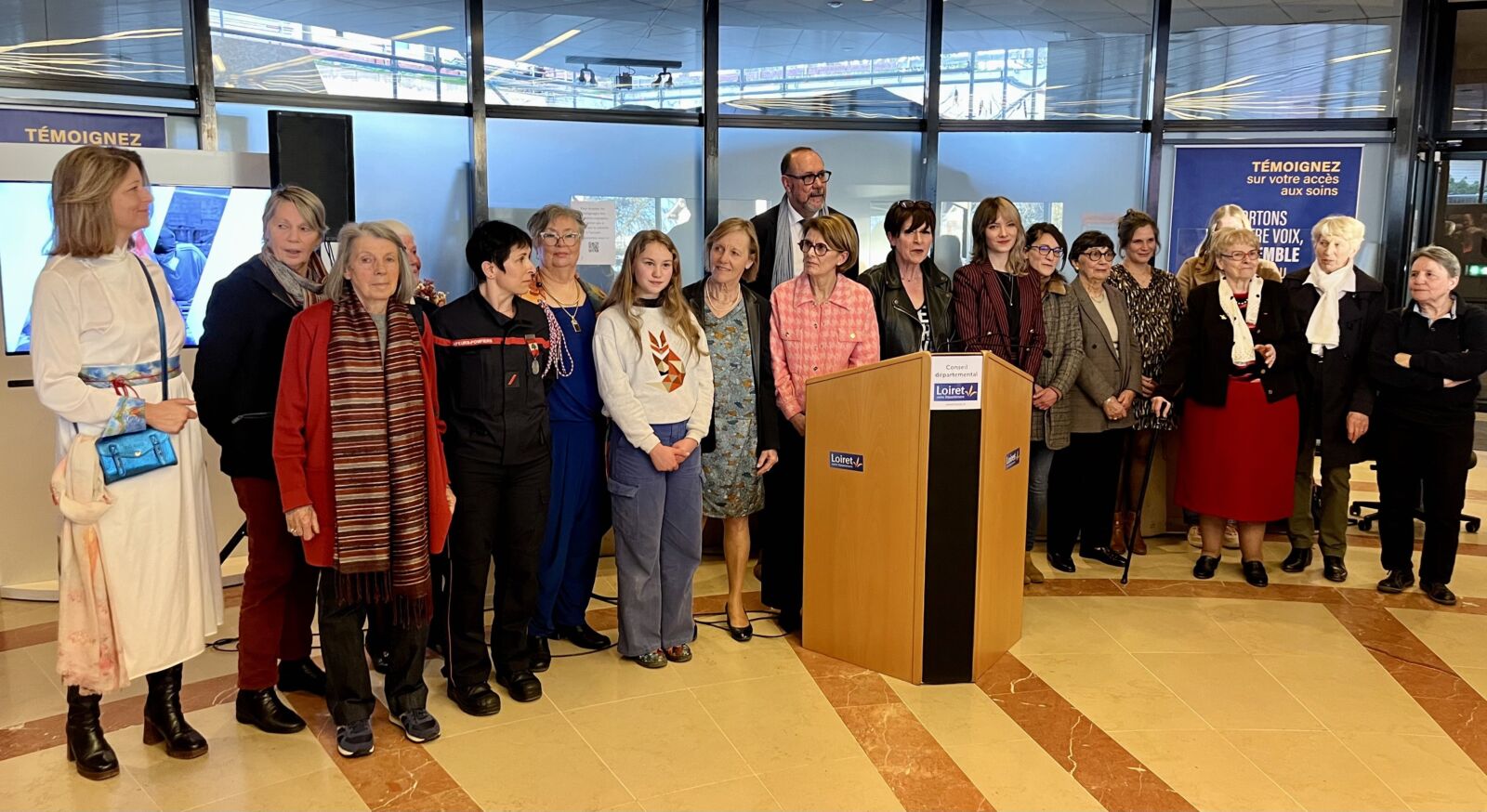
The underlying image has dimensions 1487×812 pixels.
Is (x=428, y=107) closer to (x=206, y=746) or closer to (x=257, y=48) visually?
(x=257, y=48)

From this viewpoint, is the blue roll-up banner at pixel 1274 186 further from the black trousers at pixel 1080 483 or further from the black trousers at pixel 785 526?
the black trousers at pixel 785 526

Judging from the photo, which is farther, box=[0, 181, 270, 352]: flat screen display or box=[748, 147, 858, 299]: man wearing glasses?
box=[748, 147, 858, 299]: man wearing glasses

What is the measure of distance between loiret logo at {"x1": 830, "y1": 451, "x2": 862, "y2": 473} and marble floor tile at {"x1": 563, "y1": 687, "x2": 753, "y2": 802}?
0.90 metres

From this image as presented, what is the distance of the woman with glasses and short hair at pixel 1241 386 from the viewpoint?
185 inches

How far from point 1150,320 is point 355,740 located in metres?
3.77

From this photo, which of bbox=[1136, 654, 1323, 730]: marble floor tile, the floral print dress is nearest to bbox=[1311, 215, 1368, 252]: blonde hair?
bbox=[1136, 654, 1323, 730]: marble floor tile

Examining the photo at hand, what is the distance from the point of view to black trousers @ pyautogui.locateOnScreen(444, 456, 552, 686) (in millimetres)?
3322

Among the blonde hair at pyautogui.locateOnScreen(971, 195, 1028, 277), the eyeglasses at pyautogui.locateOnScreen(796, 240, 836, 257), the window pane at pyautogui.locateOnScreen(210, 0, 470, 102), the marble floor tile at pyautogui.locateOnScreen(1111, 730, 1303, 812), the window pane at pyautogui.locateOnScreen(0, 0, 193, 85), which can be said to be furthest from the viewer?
the window pane at pyautogui.locateOnScreen(210, 0, 470, 102)

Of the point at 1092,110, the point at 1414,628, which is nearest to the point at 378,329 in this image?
the point at 1414,628

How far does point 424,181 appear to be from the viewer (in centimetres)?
704

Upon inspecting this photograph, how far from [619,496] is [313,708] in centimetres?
116

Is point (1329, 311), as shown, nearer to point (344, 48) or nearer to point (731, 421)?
point (731, 421)

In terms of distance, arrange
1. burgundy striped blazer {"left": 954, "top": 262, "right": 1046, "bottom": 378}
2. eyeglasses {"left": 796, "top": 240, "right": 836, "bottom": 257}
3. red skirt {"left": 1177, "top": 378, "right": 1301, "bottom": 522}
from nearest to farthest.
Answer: eyeglasses {"left": 796, "top": 240, "right": 836, "bottom": 257} → burgundy striped blazer {"left": 954, "top": 262, "right": 1046, "bottom": 378} → red skirt {"left": 1177, "top": 378, "right": 1301, "bottom": 522}

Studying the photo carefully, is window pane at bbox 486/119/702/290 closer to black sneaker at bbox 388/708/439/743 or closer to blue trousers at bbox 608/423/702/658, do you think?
blue trousers at bbox 608/423/702/658
